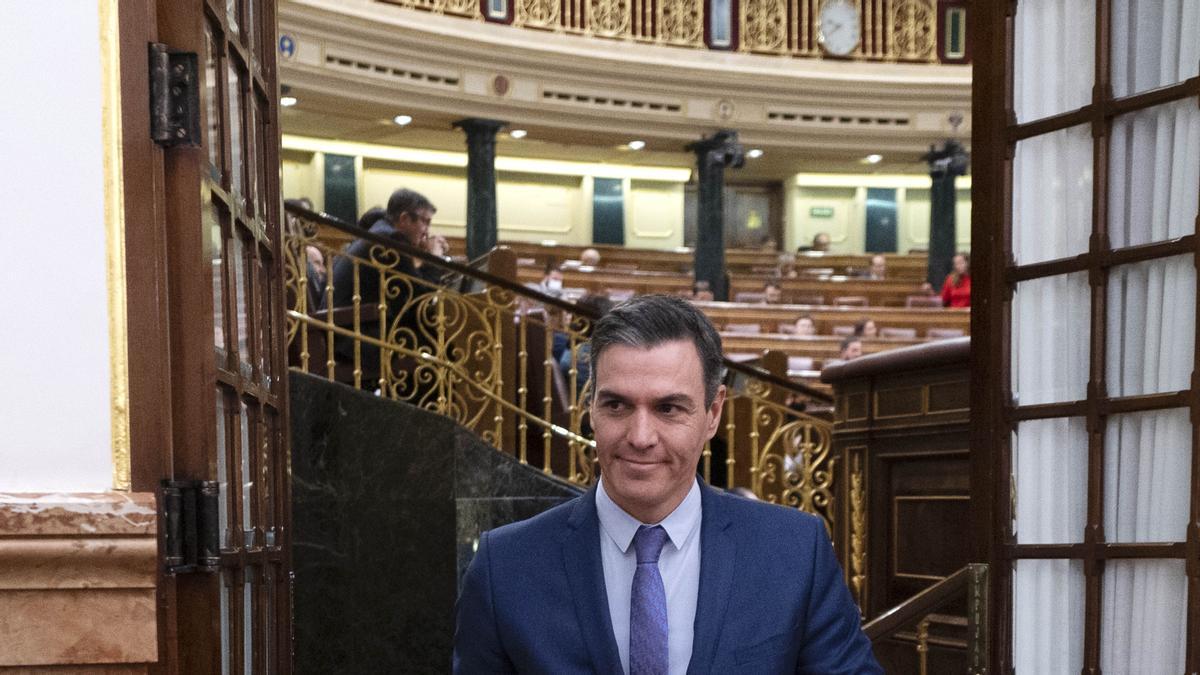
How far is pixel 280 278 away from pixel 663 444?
3.23 ft

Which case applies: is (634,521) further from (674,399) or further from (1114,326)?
(1114,326)

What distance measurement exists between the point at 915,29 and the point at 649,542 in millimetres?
15051

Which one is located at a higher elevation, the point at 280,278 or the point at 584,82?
the point at 584,82

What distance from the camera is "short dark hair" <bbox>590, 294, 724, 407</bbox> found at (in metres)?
1.73

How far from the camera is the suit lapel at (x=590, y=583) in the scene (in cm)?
172

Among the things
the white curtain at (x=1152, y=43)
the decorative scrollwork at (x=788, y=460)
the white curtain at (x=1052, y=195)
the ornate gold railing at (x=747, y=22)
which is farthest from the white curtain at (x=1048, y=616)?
the ornate gold railing at (x=747, y=22)

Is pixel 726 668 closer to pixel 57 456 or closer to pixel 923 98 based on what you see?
pixel 57 456

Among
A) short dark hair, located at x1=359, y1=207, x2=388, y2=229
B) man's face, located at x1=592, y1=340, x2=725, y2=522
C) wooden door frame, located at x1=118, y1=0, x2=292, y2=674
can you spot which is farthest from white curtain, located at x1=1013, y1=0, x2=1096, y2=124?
short dark hair, located at x1=359, y1=207, x2=388, y2=229

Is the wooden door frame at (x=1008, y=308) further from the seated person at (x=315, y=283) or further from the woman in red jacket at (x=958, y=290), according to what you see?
the woman in red jacket at (x=958, y=290)

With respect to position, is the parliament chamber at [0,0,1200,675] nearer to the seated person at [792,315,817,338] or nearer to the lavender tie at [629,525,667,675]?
the lavender tie at [629,525,667,675]

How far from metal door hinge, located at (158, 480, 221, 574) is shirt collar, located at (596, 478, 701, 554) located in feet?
1.66

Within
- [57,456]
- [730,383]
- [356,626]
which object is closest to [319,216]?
[356,626]

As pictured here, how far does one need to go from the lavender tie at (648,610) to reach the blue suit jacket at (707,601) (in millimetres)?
32

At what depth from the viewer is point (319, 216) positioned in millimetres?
5172
